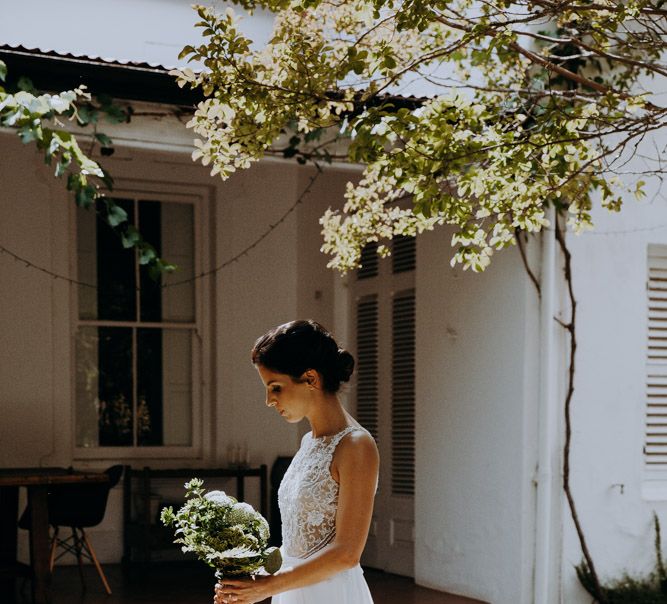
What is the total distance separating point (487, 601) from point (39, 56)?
16.8ft

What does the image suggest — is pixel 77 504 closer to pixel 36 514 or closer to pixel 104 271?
pixel 36 514

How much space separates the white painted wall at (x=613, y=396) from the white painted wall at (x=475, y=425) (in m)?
0.39

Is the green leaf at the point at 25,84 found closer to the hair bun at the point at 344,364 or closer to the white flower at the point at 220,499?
the hair bun at the point at 344,364

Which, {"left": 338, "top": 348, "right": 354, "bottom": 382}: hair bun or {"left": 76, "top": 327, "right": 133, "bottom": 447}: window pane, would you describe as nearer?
{"left": 338, "top": 348, "right": 354, "bottom": 382}: hair bun

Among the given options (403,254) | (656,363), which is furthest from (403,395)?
(656,363)

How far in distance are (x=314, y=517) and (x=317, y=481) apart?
12 cm

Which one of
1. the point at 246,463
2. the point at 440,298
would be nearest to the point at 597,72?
the point at 440,298

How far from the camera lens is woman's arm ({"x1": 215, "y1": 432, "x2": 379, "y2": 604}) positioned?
11.3 feet

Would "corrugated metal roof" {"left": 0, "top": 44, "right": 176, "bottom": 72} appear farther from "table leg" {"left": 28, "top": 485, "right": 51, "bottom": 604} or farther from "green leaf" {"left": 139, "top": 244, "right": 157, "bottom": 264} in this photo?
"table leg" {"left": 28, "top": 485, "right": 51, "bottom": 604}

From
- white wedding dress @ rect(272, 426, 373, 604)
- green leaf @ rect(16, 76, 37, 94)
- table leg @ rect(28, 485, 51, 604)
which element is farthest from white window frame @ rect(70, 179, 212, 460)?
white wedding dress @ rect(272, 426, 373, 604)

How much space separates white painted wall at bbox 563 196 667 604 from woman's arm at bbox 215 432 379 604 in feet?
16.9

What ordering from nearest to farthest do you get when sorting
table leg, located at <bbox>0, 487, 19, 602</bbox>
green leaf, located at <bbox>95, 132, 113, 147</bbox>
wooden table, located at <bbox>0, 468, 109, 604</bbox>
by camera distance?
green leaf, located at <bbox>95, 132, 113, 147</bbox>
wooden table, located at <bbox>0, 468, 109, 604</bbox>
table leg, located at <bbox>0, 487, 19, 602</bbox>

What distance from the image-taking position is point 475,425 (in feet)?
29.2

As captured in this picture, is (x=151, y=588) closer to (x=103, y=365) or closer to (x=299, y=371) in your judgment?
(x=103, y=365)
